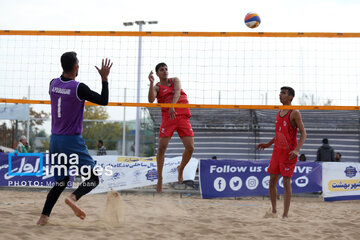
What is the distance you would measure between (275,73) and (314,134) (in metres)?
9.38

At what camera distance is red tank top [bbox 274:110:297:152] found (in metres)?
5.81

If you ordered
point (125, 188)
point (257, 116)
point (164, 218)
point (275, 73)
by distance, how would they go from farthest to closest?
point (257, 116)
point (125, 188)
point (275, 73)
point (164, 218)

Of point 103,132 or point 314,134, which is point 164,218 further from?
point 103,132

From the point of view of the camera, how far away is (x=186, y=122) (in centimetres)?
598

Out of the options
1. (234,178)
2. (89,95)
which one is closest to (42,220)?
(89,95)

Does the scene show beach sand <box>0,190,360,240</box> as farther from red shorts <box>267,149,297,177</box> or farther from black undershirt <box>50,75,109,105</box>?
black undershirt <box>50,75,109,105</box>

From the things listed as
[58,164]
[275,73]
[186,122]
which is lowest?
[58,164]

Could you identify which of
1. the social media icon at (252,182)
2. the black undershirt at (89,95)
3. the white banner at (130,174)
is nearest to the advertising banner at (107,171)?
the white banner at (130,174)

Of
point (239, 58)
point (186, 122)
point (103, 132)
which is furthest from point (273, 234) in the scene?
point (103, 132)

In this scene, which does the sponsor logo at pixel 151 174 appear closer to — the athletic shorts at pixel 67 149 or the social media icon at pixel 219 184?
the social media icon at pixel 219 184

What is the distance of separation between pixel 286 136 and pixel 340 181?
4.61 m

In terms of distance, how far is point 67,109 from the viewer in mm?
4348

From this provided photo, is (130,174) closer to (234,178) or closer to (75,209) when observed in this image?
(234,178)

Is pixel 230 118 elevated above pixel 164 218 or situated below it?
above
